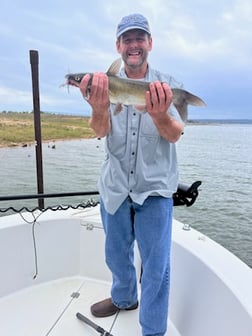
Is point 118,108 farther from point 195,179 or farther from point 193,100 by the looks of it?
point 195,179

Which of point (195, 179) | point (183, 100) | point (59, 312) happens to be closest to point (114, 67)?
point (183, 100)

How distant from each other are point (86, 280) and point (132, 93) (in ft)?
5.38

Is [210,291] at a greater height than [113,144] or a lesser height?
lesser

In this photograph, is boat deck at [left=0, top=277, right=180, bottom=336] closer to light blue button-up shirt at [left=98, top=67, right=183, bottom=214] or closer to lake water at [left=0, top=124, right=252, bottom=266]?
light blue button-up shirt at [left=98, top=67, right=183, bottom=214]

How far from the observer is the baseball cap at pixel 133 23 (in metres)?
1.31

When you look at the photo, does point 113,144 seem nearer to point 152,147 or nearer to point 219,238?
point 152,147

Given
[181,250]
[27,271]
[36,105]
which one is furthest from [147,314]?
[36,105]

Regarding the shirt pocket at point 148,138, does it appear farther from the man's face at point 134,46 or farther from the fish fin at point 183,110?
the man's face at point 134,46

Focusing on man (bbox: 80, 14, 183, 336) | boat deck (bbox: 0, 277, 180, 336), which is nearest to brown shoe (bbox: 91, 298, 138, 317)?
boat deck (bbox: 0, 277, 180, 336)

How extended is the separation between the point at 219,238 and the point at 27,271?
5.27 metres

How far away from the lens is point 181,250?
1.77 meters

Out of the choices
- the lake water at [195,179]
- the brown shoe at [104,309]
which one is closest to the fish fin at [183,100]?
the brown shoe at [104,309]

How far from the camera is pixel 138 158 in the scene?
1398mm

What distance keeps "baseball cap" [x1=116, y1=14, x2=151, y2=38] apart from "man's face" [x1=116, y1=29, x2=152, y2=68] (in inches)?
0.7
